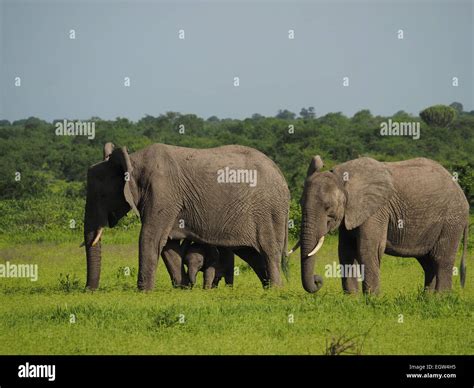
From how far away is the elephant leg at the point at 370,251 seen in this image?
15.7 m

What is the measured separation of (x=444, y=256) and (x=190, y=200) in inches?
138

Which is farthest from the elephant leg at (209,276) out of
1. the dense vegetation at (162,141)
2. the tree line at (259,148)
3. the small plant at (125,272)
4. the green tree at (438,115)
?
the green tree at (438,115)

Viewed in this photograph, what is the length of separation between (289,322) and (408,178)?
11.0 feet

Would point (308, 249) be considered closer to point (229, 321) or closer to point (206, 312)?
point (206, 312)

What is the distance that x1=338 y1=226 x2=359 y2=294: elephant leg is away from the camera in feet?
52.7

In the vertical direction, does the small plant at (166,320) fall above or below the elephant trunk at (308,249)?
below

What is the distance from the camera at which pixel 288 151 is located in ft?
127

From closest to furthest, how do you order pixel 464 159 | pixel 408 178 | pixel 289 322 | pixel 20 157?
pixel 289 322 < pixel 408 178 < pixel 464 159 < pixel 20 157

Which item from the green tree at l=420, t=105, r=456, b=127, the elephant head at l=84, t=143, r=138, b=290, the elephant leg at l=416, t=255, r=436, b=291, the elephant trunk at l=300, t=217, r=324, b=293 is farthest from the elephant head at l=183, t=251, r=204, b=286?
the green tree at l=420, t=105, r=456, b=127

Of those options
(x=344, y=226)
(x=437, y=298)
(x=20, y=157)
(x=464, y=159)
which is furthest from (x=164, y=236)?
(x=20, y=157)

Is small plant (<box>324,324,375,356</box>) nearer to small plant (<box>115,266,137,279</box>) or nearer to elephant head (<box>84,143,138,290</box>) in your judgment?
elephant head (<box>84,143,138,290</box>)

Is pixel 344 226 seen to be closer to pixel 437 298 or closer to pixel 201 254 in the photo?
pixel 437 298

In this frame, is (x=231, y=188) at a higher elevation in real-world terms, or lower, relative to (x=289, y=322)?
higher

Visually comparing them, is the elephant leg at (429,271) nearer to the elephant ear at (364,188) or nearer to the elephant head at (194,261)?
the elephant ear at (364,188)
